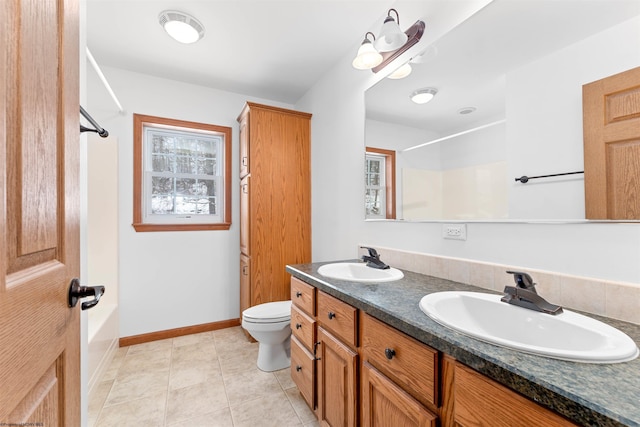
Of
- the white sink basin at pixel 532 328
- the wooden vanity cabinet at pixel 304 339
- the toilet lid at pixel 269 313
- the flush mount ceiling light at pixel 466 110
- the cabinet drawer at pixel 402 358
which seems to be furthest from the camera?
the toilet lid at pixel 269 313

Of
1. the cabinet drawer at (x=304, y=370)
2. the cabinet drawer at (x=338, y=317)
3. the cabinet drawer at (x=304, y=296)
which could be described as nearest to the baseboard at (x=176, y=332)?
the cabinet drawer at (x=304, y=370)

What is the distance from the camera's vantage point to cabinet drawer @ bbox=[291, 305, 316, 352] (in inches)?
57.3

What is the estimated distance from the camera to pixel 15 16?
47 cm

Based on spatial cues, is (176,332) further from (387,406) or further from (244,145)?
(387,406)

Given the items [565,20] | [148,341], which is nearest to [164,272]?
[148,341]

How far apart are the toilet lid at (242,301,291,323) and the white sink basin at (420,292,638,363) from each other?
127 centimetres

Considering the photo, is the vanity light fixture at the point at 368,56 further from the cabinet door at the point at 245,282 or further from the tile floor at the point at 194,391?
the tile floor at the point at 194,391

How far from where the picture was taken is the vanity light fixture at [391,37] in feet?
4.86

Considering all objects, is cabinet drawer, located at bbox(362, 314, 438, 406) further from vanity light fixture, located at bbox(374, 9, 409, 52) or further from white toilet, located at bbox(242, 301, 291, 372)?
vanity light fixture, located at bbox(374, 9, 409, 52)

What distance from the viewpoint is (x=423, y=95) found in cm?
154

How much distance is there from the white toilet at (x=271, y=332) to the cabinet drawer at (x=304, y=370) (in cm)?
29

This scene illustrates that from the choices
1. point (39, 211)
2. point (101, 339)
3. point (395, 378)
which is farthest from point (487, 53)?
point (101, 339)

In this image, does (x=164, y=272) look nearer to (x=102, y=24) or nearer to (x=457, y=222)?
(x=102, y=24)

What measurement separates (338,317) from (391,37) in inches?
59.3
